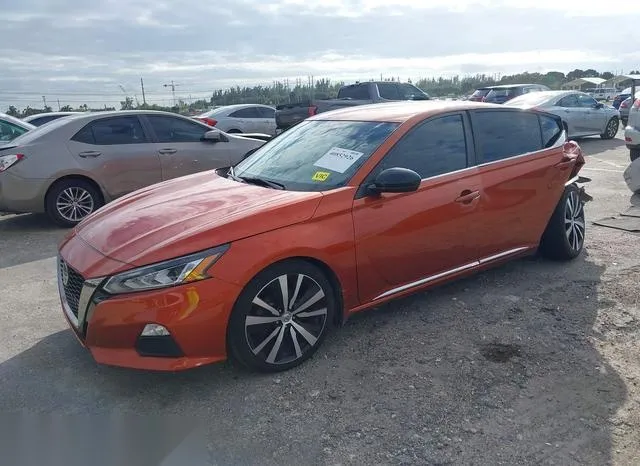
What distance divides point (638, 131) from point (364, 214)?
7.33 m

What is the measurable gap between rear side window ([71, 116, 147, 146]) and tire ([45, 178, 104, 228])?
0.60m

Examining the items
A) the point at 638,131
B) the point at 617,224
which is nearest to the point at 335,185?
the point at 617,224

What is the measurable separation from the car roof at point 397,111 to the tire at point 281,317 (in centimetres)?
148

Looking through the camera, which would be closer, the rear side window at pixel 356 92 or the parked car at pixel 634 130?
the parked car at pixel 634 130

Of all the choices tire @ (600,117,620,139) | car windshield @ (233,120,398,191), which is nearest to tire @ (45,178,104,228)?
car windshield @ (233,120,398,191)

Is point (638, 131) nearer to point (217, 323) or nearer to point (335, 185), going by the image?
point (335, 185)

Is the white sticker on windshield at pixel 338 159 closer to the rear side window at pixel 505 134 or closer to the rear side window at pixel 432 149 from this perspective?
the rear side window at pixel 432 149

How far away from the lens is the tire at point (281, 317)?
3209mm

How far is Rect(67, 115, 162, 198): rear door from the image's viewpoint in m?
7.50

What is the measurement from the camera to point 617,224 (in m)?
6.51

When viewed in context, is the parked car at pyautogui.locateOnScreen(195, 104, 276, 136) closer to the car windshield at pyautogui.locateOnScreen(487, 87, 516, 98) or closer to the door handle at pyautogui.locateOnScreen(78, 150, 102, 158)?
the car windshield at pyautogui.locateOnScreen(487, 87, 516, 98)

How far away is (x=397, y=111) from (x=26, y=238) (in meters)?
5.16

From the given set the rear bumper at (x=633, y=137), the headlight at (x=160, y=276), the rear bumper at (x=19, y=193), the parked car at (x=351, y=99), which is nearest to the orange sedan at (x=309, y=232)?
the headlight at (x=160, y=276)

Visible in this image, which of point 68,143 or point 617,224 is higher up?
point 68,143
